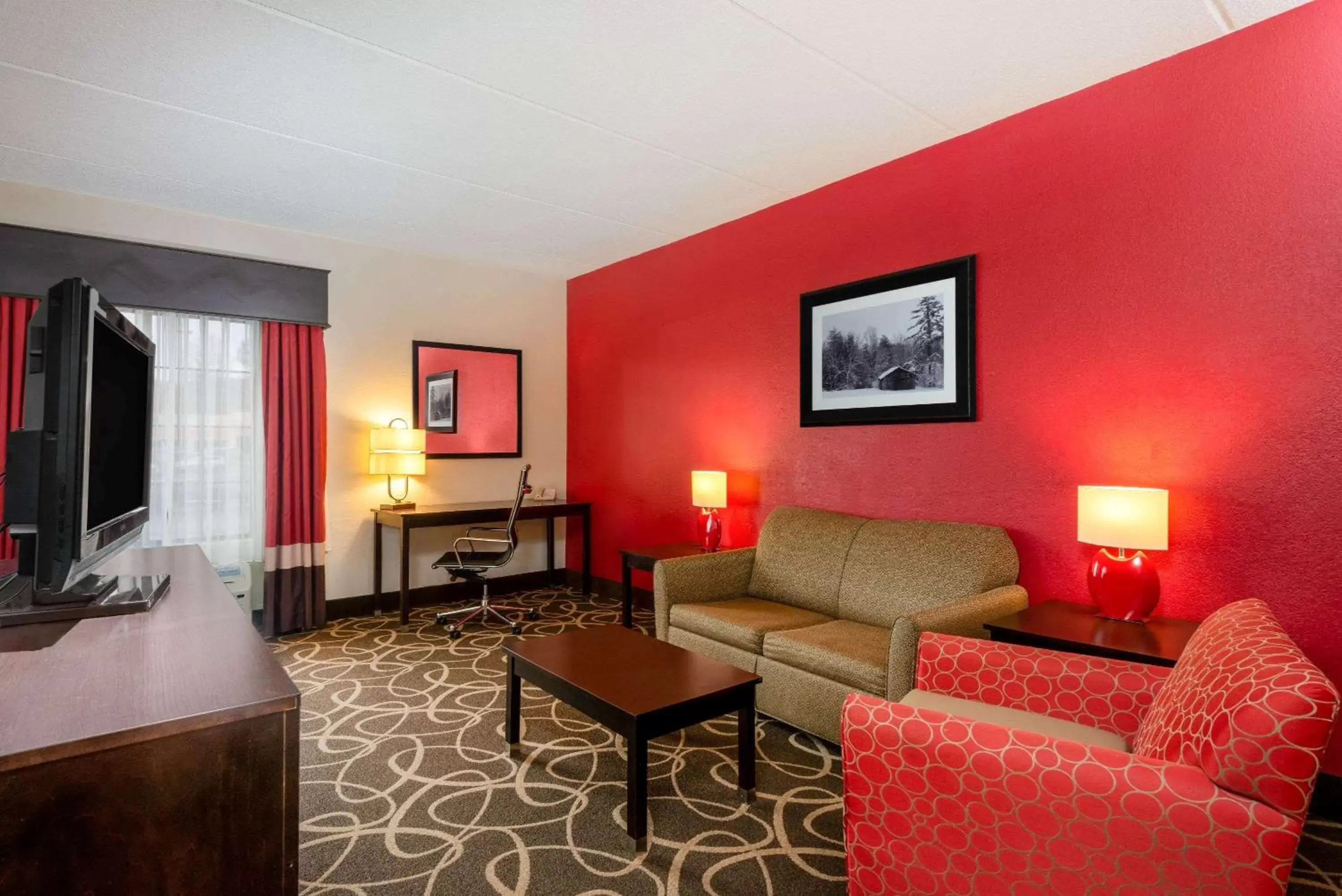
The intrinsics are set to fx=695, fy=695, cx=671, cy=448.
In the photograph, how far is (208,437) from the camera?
442cm

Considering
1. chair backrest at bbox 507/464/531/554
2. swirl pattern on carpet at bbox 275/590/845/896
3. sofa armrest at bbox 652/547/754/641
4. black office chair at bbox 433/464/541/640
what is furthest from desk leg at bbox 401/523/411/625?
sofa armrest at bbox 652/547/754/641

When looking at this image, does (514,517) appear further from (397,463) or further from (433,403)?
(433,403)

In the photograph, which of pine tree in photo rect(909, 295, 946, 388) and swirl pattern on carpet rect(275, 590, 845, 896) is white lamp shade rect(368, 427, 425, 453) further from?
pine tree in photo rect(909, 295, 946, 388)

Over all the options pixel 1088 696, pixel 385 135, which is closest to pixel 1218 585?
pixel 1088 696

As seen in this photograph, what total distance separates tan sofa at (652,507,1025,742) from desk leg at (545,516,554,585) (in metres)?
2.39

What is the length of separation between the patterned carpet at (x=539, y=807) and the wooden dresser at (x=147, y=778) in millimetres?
1083

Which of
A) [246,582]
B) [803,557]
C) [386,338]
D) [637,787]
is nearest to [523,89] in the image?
[803,557]

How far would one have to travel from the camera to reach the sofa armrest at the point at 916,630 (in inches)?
95.7

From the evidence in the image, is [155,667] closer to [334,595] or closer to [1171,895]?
[1171,895]

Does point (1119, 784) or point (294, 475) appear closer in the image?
point (1119, 784)

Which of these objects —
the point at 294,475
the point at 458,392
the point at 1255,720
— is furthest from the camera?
the point at 458,392

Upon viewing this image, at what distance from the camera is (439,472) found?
5.40 metres

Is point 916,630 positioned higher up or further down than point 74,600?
further down

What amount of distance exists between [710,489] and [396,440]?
7.49ft
